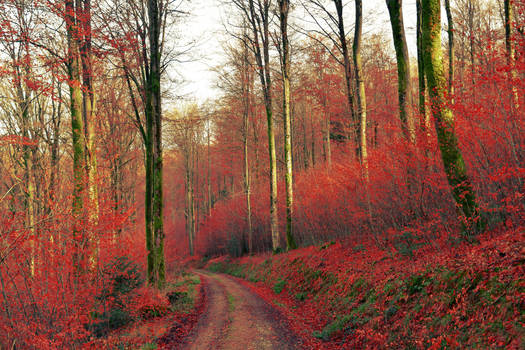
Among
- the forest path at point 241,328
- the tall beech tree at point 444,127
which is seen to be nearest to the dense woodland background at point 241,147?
the tall beech tree at point 444,127

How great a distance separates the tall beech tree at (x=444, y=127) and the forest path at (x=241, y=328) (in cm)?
460

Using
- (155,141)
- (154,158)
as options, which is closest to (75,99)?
(155,141)

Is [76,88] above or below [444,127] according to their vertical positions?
above

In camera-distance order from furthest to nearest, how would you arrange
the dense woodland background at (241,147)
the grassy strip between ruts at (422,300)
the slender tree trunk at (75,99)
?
the slender tree trunk at (75,99)
the dense woodland background at (241,147)
the grassy strip between ruts at (422,300)

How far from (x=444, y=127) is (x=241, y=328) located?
676 centimetres

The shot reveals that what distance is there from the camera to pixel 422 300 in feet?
19.0

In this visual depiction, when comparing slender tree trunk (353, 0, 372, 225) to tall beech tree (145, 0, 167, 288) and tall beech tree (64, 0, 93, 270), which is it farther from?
tall beech tree (64, 0, 93, 270)

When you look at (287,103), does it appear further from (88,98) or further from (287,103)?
(88,98)

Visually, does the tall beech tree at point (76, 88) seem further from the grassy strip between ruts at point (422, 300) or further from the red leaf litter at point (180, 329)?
the grassy strip between ruts at point (422, 300)

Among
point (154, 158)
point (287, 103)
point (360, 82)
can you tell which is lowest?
point (154, 158)

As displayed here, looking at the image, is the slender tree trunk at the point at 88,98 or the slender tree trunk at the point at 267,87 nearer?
the slender tree trunk at the point at 88,98

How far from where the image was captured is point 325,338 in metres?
7.16

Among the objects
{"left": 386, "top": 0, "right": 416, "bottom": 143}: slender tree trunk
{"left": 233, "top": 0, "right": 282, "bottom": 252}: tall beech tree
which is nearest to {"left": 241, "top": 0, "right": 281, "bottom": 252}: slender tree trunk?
{"left": 233, "top": 0, "right": 282, "bottom": 252}: tall beech tree

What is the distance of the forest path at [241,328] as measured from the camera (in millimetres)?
6949
